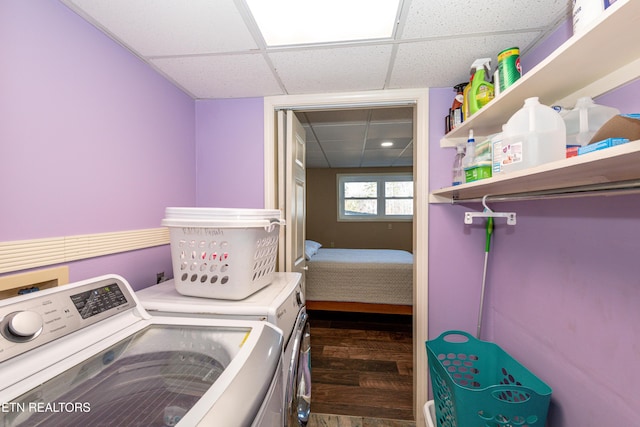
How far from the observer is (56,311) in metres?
0.70

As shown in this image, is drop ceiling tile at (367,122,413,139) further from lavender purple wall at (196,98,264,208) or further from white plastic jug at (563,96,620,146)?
white plastic jug at (563,96,620,146)

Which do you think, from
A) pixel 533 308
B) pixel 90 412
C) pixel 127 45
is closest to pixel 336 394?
pixel 533 308

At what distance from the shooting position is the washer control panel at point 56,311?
0.60 meters

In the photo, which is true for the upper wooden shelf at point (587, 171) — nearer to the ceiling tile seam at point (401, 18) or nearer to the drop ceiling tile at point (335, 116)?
the ceiling tile seam at point (401, 18)

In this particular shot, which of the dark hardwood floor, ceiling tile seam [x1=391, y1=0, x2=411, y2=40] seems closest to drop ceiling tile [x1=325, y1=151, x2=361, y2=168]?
the dark hardwood floor

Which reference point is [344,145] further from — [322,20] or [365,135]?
[322,20]

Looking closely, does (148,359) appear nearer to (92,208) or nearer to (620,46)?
(92,208)

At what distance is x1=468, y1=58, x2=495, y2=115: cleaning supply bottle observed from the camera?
4.01ft

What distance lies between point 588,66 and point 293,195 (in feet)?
5.05

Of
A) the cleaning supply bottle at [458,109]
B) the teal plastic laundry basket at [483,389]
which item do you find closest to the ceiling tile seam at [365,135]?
the cleaning supply bottle at [458,109]

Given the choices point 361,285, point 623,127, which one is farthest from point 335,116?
point 623,127

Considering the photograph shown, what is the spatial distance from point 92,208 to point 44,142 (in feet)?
0.95

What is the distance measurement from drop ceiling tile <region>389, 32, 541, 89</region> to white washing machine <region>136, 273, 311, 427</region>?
1.27 meters

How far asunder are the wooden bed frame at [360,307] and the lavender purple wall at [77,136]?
6.57 ft
